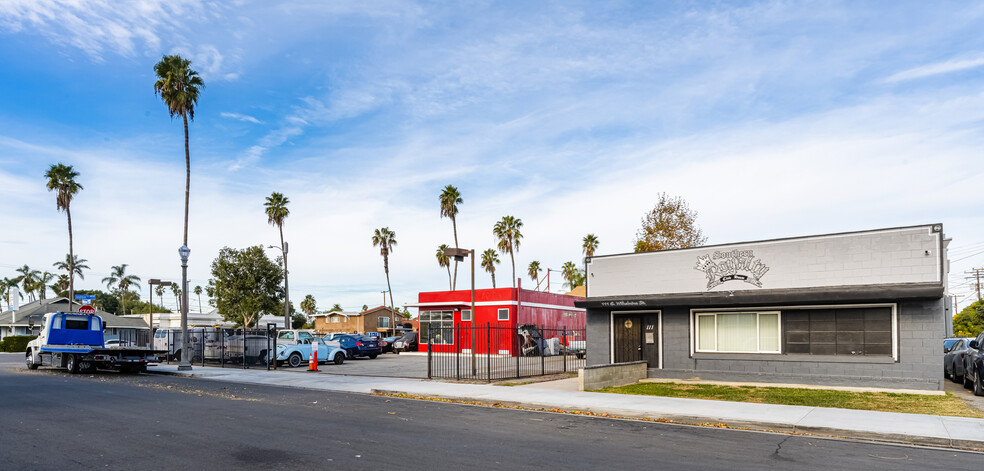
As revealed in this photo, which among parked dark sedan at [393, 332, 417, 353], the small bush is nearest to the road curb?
parked dark sedan at [393, 332, 417, 353]

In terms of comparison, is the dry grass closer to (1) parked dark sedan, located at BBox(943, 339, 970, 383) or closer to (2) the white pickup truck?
(1) parked dark sedan, located at BBox(943, 339, 970, 383)

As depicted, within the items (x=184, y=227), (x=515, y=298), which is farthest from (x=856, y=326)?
(x=184, y=227)

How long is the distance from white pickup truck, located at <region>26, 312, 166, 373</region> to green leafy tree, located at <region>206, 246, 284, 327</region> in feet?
84.1

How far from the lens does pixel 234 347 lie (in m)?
30.5

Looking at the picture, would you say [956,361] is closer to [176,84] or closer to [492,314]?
[492,314]

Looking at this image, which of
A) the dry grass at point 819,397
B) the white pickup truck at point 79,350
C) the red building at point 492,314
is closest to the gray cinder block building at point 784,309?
the dry grass at point 819,397

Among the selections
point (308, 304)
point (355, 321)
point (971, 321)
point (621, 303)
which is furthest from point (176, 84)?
point (308, 304)

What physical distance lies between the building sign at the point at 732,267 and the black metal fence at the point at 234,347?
686 inches

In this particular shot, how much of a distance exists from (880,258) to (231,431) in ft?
56.7

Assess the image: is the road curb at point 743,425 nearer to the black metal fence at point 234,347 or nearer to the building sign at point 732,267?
the building sign at point 732,267

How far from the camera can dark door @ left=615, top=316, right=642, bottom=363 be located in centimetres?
2305

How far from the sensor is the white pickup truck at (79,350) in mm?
26250

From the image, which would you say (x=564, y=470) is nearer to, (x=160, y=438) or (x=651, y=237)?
(x=160, y=438)

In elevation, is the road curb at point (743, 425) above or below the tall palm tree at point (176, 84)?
below
